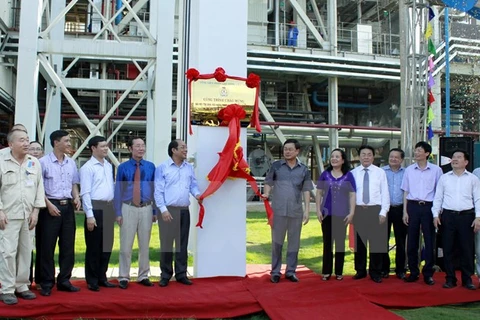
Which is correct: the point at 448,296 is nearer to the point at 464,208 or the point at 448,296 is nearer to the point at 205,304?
the point at 464,208

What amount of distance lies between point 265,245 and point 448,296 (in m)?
4.25

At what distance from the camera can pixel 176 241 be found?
5066mm

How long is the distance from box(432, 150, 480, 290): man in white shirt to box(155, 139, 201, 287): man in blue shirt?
8.53 feet

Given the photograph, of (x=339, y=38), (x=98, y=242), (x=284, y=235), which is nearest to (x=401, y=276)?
(x=284, y=235)

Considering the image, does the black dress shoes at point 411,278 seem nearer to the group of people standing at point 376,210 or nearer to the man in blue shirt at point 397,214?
the group of people standing at point 376,210

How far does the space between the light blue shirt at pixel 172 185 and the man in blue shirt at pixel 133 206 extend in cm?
10

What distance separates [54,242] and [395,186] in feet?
12.0

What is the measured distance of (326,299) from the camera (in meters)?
4.60

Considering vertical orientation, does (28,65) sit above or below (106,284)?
above

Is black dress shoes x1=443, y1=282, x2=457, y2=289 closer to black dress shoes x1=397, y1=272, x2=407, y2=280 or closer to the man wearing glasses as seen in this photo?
black dress shoes x1=397, y1=272, x2=407, y2=280

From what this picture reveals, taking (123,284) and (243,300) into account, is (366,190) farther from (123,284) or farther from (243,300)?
(123,284)

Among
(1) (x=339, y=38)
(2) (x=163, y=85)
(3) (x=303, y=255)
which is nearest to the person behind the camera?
(3) (x=303, y=255)

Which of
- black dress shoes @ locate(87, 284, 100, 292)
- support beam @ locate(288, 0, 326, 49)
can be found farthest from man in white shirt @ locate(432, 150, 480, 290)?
support beam @ locate(288, 0, 326, 49)

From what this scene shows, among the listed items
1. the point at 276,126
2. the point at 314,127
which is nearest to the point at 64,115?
the point at 276,126
